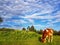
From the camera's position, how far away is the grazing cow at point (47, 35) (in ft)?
16.8

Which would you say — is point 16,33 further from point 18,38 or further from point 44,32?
point 44,32

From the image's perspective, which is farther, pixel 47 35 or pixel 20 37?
pixel 47 35

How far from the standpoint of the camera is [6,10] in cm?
512

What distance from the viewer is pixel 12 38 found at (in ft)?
16.9

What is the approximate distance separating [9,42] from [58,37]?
1.30 m

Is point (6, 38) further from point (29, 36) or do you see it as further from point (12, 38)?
point (29, 36)

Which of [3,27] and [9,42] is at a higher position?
[3,27]

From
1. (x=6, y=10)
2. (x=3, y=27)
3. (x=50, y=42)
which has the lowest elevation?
(x=50, y=42)

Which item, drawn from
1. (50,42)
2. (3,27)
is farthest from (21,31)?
(50,42)

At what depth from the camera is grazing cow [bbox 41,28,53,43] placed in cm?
512

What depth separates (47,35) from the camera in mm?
5352

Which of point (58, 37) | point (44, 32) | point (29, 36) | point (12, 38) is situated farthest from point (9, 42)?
point (58, 37)

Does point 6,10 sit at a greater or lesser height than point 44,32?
greater

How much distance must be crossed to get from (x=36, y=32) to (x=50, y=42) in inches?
17.9
